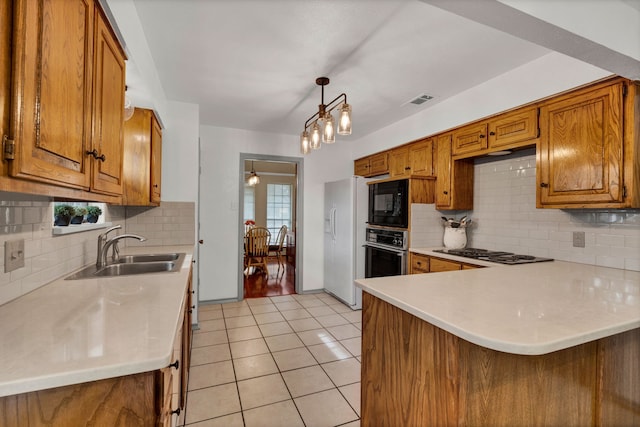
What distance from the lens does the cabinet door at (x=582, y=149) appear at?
189 cm

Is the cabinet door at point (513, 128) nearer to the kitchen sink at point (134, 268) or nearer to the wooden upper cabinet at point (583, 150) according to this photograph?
the wooden upper cabinet at point (583, 150)

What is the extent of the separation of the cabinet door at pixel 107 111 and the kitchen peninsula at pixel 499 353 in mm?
1234

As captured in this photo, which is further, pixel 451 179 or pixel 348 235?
pixel 348 235

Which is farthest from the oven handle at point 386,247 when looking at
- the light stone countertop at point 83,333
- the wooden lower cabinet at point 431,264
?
the light stone countertop at point 83,333

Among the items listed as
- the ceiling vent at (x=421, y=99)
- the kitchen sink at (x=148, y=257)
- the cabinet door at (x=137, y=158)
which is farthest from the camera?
Answer: the ceiling vent at (x=421, y=99)

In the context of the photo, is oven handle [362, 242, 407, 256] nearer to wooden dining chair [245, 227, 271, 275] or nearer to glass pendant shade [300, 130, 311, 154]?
glass pendant shade [300, 130, 311, 154]

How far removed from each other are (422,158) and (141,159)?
276cm

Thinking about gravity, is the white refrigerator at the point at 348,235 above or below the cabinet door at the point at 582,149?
below

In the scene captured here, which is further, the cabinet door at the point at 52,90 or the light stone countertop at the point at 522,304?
the light stone countertop at the point at 522,304

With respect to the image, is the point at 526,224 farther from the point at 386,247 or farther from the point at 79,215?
the point at 79,215

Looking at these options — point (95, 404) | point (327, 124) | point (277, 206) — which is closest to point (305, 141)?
point (327, 124)

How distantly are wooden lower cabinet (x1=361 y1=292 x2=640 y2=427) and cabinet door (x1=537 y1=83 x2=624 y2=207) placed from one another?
1.05 meters

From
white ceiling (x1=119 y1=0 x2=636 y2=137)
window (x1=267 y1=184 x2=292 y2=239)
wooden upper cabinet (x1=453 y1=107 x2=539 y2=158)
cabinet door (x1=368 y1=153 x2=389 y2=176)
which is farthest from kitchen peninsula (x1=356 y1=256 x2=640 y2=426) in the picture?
window (x1=267 y1=184 x2=292 y2=239)

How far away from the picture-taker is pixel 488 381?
1.04 metres
